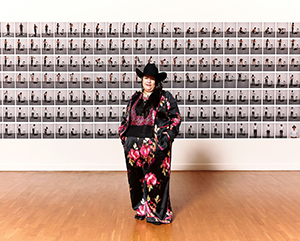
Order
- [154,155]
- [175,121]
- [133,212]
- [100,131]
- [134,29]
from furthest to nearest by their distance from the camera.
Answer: [100,131] < [134,29] < [133,212] < [175,121] < [154,155]

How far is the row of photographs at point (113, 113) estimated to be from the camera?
8.62m

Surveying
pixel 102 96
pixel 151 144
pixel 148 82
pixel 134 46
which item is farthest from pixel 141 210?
pixel 134 46

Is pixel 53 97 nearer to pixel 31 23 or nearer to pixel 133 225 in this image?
pixel 31 23

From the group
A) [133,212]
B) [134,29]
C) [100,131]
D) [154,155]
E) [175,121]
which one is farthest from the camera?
[100,131]

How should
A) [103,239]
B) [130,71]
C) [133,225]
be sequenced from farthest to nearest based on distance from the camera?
1. [130,71]
2. [133,225]
3. [103,239]

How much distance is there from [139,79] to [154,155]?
4.12 meters

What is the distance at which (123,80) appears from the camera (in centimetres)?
862

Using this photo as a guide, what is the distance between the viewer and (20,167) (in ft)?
28.1

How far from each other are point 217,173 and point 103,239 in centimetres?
455

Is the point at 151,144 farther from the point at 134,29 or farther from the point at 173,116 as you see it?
the point at 134,29

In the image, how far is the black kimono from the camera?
187 inches

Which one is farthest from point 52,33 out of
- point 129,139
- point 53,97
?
point 129,139

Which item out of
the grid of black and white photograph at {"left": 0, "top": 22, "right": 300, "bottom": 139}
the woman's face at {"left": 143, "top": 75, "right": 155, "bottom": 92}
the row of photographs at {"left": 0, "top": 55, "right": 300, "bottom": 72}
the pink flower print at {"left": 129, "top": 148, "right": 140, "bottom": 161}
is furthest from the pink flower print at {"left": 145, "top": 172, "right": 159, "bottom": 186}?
the row of photographs at {"left": 0, "top": 55, "right": 300, "bottom": 72}

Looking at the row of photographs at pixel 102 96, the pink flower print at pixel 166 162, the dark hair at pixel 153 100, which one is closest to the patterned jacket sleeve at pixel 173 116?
the dark hair at pixel 153 100
